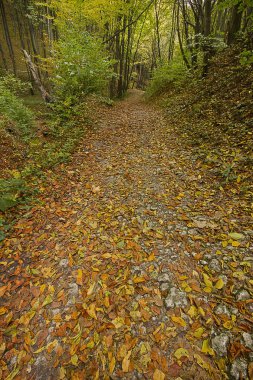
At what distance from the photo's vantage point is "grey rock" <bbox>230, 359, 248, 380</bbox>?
5.50 ft

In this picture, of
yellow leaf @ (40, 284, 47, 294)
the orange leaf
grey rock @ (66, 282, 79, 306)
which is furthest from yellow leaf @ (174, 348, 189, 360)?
the orange leaf

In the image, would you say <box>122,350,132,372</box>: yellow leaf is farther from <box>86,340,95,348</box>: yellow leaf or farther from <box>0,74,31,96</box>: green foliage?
<box>0,74,31,96</box>: green foliage

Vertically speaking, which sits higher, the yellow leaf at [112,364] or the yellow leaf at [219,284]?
the yellow leaf at [219,284]

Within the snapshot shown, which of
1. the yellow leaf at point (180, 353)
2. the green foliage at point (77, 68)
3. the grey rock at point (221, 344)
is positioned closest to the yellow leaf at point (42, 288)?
the yellow leaf at point (180, 353)

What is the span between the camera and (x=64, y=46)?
29.9 feet

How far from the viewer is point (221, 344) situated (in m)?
1.87

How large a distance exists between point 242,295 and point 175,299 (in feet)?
2.32

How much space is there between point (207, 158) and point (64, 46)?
8.56 meters

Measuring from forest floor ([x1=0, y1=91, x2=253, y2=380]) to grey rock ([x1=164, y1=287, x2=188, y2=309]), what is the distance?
11 mm

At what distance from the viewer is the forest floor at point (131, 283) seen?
189 centimetres

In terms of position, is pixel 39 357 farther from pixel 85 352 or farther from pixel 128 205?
pixel 128 205

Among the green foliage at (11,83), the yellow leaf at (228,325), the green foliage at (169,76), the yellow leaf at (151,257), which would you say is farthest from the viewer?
the green foliage at (169,76)

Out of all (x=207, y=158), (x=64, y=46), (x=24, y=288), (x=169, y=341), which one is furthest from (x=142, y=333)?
(x=64, y=46)

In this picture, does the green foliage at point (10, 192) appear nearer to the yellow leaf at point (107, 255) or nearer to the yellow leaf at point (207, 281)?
the yellow leaf at point (107, 255)
